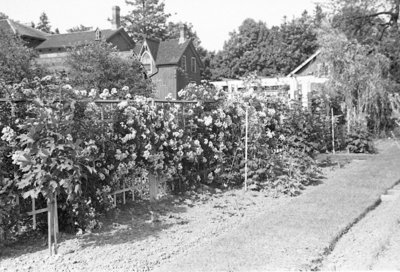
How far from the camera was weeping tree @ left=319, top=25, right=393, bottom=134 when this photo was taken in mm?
17406

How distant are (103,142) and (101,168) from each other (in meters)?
0.33

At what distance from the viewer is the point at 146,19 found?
5872cm

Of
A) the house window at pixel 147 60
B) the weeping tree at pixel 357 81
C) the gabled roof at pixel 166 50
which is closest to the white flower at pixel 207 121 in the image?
the weeping tree at pixel 357 81

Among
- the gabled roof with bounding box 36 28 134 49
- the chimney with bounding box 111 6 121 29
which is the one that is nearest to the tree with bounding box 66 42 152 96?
the gabled roof with bounding box 36 28 134 49

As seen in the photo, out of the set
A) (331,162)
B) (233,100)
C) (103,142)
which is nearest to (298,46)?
(331,162)

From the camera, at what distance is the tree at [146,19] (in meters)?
59.1

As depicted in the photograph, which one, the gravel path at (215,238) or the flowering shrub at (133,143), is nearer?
the gravel path at (215,238)

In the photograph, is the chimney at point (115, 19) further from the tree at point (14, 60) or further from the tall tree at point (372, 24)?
the tall tree at point (372, 24)

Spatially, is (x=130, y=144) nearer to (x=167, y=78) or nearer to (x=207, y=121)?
(x=207, y=121)

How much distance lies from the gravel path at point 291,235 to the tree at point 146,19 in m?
53.6

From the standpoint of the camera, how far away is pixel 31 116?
490 cm

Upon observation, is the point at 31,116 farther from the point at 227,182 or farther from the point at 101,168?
the point at 227,182

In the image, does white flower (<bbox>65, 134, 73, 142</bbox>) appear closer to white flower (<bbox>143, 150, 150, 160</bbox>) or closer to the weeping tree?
white flower (<bbox>143, 150, 150, 160</bbox>)

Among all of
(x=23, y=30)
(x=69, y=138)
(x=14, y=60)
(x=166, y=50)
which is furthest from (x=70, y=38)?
(x=69, y=138)
